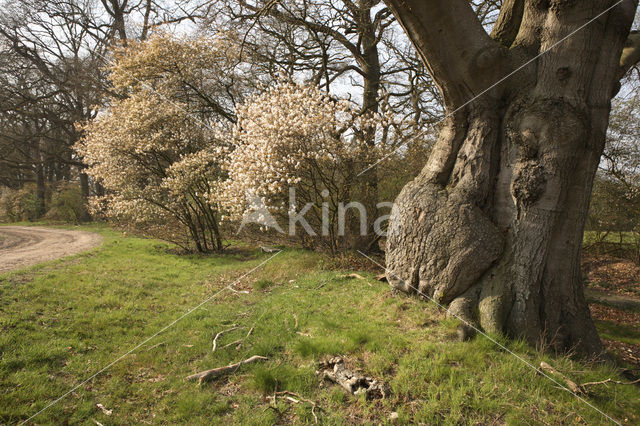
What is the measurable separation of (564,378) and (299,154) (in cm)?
571

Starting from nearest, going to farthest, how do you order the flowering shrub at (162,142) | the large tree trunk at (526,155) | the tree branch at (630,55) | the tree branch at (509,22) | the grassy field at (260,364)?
the grassy field at (260,364)
the large tree trunk at (526,155)
the tree branch at (630,55)
the tree branch at (509,22)
the flowering shrub at (162,142)

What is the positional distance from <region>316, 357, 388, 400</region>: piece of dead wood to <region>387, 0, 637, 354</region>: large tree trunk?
154cm

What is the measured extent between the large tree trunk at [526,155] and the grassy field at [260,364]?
0.57 metres

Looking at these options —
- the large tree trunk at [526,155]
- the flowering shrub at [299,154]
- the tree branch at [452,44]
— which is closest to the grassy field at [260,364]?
the large tree trunk at [526,155]

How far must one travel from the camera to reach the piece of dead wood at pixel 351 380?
10.3ft

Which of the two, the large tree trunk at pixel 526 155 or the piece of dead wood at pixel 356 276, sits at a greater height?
the large tree trunk at pixel 526 155

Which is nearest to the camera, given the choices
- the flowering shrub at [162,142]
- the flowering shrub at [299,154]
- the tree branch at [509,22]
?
the tree branch at [509,22]

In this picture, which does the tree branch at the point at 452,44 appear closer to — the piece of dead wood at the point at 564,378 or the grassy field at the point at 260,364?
the grassy field at the point at 260,364

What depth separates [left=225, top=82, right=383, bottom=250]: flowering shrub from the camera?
7.21 m

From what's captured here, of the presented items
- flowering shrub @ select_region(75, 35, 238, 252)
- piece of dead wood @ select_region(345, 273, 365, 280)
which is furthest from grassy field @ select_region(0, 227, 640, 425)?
flowering shrub @ select_region(75, 35, 238, 252)

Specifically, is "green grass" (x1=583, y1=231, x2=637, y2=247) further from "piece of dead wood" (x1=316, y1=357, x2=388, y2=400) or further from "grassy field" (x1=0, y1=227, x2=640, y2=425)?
"piece of dead wood" (x1=316, y1=357, x2=388, y2=400)

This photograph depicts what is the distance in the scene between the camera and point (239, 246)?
41.8 ft

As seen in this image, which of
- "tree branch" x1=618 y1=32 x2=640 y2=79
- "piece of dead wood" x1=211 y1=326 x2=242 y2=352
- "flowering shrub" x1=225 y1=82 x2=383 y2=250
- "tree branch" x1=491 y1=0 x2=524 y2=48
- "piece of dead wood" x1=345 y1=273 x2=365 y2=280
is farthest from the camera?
"flowering shrub" x1=225 y1=82 x2=383 y2=250

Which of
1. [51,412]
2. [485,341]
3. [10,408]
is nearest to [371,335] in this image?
[485,341]
